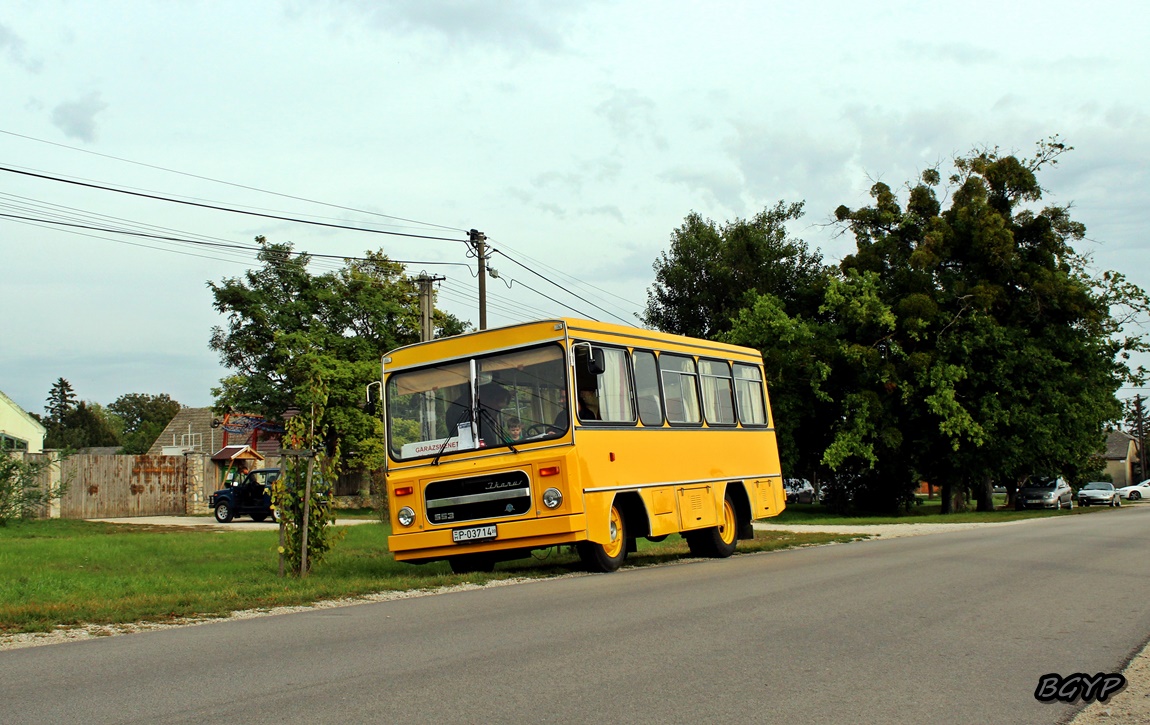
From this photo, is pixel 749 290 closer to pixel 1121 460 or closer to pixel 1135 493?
pixel 1135 493

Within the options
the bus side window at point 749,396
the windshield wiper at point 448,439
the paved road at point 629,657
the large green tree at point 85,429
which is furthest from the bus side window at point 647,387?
the large green tree at point 85,429

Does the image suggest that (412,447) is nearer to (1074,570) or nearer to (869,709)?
(1074,570)

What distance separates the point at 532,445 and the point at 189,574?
5192mm

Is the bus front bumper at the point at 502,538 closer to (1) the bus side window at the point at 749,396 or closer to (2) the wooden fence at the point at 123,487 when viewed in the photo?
(1) the bus side window at the point at 749,396

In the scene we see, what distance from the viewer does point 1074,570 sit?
13.5m

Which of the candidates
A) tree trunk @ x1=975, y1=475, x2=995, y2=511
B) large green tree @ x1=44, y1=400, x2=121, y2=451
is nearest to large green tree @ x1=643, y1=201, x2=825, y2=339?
tree trunk @ x1=975, y1=475, x2=995, y2=511

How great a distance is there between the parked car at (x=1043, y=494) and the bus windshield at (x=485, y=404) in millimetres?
37701

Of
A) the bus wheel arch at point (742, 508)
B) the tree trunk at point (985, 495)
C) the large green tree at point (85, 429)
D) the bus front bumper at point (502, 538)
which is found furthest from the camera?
the large green tree at point (85, 429)

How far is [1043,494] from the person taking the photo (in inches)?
1801

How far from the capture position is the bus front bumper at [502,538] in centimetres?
1357

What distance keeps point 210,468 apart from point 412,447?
99.0ft

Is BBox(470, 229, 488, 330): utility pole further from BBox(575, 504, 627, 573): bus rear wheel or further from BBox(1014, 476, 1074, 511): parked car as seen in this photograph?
BBox(1014, 476, 1074, 511): parked car

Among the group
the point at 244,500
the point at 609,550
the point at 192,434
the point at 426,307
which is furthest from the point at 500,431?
the point at 192,434

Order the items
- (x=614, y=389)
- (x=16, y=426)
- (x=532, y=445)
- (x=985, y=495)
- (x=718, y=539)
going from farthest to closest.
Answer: (x=16, y=426) < (x=985, y=495) < (x=718, y=539) < (x=614, y=389) < (x=532, y=445)
